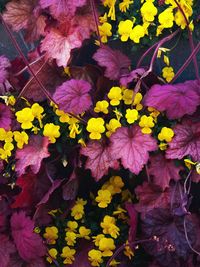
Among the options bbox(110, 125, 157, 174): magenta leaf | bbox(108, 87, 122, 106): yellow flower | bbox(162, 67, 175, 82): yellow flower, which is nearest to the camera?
bbox(110, 125, 157, 174): magenta leaf

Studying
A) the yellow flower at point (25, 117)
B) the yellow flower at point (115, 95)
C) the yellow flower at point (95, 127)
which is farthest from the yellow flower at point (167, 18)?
the yellow flower at point (25, 117)

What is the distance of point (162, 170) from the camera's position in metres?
1.61

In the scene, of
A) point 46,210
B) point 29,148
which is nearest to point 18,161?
point 29,148

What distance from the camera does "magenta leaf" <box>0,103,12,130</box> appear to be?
5.31 ft

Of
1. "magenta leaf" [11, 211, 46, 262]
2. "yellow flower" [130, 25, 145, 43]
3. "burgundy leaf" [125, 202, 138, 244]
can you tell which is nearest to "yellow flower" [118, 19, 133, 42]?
"yellow flower" [130, 25, 145, 43]

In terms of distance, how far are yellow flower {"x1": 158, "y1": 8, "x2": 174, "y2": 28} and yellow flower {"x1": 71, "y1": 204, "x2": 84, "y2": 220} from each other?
1.98ft

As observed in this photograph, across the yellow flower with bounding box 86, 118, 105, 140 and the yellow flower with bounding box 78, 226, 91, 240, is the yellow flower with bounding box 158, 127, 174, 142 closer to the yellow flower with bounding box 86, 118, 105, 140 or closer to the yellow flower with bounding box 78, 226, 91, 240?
the yellow flower with bounding box 86, 118, 105, 140

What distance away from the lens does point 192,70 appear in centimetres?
183

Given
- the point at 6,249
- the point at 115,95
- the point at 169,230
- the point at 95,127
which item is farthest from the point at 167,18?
the point at 6,249

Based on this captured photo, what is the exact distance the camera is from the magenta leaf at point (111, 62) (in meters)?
1.63

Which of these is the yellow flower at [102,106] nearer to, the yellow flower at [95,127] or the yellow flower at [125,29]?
the yellow flower at [95,127]

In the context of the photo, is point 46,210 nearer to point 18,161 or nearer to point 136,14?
point 18,161

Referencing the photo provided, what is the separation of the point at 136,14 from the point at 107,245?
70 cm

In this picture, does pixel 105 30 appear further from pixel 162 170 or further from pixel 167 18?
pixel 162 170
